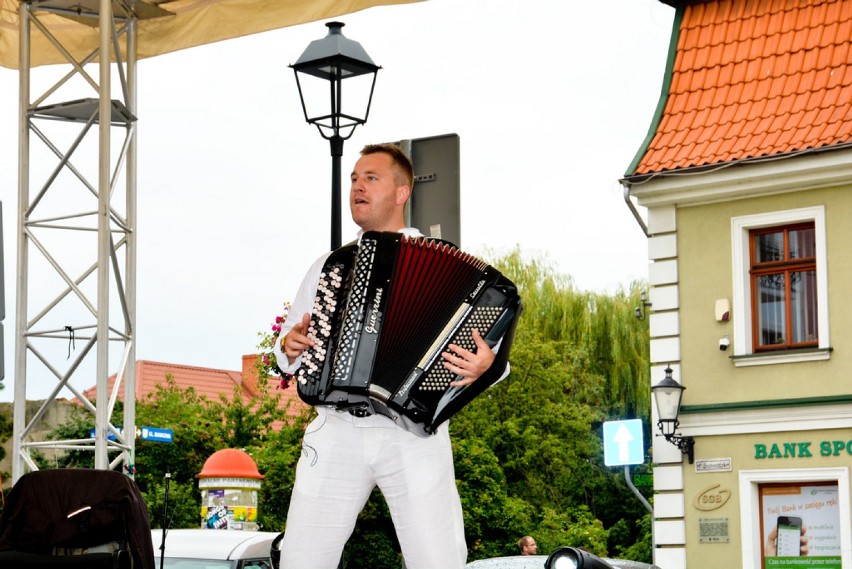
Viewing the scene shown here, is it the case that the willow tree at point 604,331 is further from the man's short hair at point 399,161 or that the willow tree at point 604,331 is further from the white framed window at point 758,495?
the man's short hair at point 399,161

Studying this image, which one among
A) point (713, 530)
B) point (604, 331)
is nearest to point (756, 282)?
point (713, 530)

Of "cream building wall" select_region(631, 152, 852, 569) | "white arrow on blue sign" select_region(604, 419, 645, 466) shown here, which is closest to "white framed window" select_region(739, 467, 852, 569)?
"cream building wall" select_region(631, 152, 852, 569)

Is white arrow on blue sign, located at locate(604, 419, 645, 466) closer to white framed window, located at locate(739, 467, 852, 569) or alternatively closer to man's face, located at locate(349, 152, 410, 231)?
white framed window, located at locate(739, 467, 852, 569)

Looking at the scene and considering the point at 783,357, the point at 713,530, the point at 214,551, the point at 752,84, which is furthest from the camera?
the point at 752,84

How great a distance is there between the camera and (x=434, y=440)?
529 cm

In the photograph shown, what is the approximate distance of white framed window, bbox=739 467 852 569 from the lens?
17.5 metres

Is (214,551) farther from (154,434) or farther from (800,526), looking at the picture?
(800,526)

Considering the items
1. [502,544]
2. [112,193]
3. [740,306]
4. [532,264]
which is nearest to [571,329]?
[532,264]

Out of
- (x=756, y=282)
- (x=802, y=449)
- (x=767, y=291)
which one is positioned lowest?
(x=802, y=449)

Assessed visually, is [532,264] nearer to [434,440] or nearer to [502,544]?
[502,544]

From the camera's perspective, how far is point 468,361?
17.0 ft

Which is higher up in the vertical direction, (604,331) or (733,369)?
(604,331)

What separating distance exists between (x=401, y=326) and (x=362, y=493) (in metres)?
0.62

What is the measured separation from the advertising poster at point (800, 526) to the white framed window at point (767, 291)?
1.64 metres
